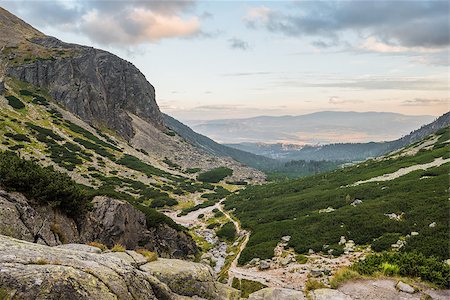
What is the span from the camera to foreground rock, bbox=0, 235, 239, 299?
8.12 meters

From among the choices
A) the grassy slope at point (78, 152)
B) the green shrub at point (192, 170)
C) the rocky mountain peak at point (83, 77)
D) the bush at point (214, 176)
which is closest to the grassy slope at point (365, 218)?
the grassy slope at point (78, 152)

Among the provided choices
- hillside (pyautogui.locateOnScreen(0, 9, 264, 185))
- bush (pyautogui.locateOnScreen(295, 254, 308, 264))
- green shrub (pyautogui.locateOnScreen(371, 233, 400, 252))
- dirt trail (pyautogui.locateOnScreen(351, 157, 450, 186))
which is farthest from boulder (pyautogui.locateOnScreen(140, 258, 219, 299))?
hillside (pyautogui.locateOnScreen(0, 9, 264, 185))

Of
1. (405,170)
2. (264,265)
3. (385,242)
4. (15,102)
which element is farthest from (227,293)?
(15,102)

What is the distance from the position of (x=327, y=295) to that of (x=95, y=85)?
136 metres

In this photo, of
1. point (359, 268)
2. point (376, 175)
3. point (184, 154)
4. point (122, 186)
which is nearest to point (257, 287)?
point (359, 268)

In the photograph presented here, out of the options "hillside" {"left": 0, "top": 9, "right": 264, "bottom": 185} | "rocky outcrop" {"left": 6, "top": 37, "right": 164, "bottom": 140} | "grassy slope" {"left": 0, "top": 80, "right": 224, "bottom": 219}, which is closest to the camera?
"grassy slope" {"left": 0, "top": 80, "right": 224, "bottom": 219}

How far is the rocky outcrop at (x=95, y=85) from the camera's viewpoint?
115312 millimetres

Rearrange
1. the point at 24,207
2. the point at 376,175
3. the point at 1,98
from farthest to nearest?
the point at 1,98 < the point at 376,175 < the point at 24,207

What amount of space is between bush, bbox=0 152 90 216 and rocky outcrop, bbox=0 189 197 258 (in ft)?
2.08

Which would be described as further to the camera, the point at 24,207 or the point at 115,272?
the point at 24,207

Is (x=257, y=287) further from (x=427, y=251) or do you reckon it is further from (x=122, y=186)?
(x=122, y=186)

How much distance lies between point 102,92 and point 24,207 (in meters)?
131

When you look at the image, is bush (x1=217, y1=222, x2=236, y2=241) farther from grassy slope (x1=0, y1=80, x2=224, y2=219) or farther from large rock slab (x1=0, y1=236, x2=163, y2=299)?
large rock slab (x1=0, y1=236, x2=163, y2=299)

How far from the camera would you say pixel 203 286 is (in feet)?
44.8
